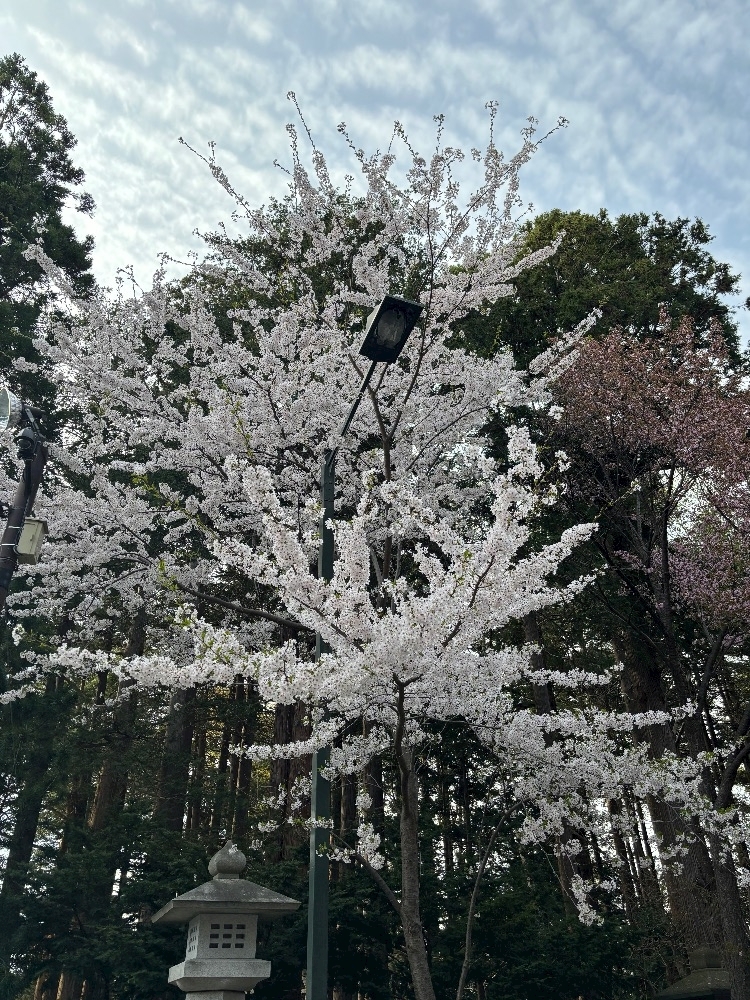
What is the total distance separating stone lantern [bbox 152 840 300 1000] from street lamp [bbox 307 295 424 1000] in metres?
0.49

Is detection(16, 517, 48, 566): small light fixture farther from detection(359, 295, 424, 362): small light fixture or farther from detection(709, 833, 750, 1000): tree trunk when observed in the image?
detection(709, 833, 750, 1000): tree trunk

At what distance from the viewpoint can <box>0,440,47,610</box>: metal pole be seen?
16.9 ft

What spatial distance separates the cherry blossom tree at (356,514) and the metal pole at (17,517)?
0.90 m

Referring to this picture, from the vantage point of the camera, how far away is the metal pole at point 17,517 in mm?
5148

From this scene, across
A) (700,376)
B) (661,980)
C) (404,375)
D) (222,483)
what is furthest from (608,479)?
(661,980)

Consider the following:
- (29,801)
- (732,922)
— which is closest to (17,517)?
(29,801)

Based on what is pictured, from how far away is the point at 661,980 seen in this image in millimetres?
12898

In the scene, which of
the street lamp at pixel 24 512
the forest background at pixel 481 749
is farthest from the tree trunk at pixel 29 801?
the street lamp at pixel 24 512

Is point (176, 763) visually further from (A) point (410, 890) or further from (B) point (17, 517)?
(B) point (17, 517)

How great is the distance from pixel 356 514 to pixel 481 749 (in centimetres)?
495

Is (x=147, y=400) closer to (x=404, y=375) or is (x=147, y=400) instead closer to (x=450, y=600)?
(x=404, y=375)

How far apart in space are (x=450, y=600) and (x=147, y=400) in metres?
6.49

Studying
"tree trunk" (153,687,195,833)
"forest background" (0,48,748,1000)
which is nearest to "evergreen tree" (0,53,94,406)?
"forest background" (0,48,748,1000)

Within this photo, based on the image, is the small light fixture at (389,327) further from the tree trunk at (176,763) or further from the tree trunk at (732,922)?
the tree trunk at (176,763)
